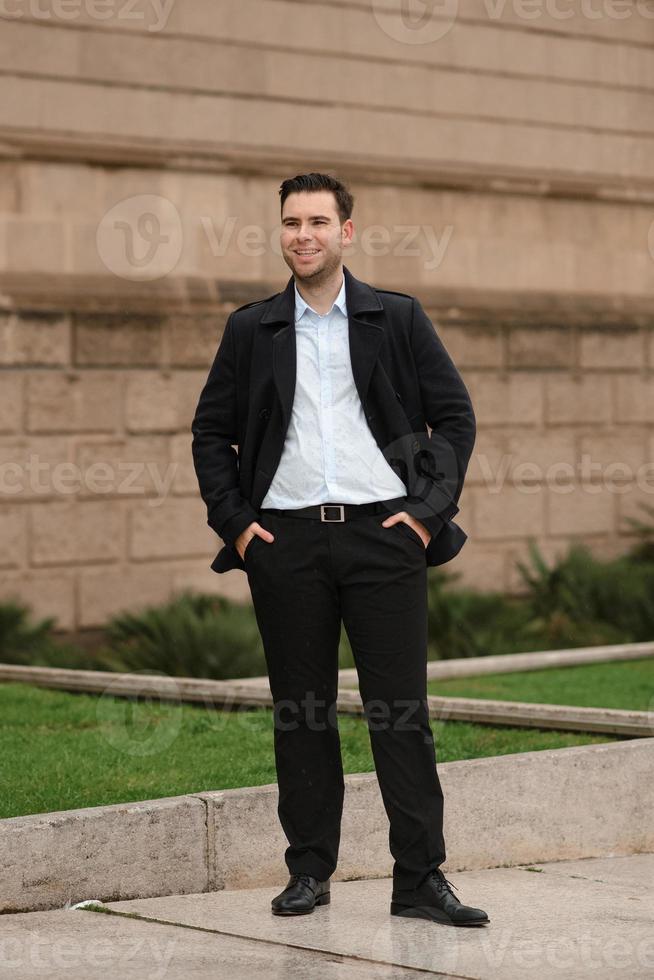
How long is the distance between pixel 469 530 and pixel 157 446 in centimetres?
300

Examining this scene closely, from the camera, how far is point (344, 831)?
604 centimetres

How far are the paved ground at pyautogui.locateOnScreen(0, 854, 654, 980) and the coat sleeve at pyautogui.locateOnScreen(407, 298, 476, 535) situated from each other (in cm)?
126

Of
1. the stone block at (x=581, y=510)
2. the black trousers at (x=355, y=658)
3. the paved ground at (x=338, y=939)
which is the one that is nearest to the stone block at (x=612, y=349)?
the stone block at (x=581, y=510)

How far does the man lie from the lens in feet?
17.1

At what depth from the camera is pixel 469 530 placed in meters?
14.6

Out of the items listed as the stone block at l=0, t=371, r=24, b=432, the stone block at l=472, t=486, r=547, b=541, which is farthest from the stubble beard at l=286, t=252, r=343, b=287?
the stone block at l=472, t=486, r=547, b=541

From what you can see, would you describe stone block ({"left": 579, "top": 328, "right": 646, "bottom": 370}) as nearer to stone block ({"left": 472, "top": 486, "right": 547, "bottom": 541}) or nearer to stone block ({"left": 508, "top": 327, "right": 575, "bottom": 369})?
stone block ({"left": 508, "top": 327, "right": 575, "bottom": 369})

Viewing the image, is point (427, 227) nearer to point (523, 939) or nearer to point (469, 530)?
point (469, 530)

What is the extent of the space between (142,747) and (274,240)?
697 centimetres

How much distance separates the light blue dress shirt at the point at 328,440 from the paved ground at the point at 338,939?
128cm

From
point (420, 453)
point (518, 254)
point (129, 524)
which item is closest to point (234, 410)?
point (420, 453)

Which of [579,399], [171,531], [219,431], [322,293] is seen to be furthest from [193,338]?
[322,293]

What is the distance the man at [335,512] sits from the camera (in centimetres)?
520

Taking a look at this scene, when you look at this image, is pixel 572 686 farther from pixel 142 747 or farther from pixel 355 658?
pixel 355 658
